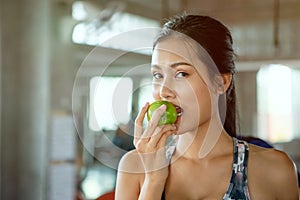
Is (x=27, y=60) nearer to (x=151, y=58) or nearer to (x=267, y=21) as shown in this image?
(x=267, y=21)

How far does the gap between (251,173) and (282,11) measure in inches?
97.0

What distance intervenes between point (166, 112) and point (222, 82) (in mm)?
135

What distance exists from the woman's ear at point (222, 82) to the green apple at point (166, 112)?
10 cm

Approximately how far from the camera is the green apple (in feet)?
2.04

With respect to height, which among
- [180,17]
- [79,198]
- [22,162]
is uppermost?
[180,17]

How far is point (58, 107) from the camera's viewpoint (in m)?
2.63

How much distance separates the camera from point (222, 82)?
71cm

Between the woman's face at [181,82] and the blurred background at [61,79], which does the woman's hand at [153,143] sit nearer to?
the woman's face at [181,82]

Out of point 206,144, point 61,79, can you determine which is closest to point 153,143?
point 206,144

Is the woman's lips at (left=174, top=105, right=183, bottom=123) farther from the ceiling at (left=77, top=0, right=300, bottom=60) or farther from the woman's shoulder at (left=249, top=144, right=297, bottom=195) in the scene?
the ceiling at (left=77, top=0, right=300, bottom=60)

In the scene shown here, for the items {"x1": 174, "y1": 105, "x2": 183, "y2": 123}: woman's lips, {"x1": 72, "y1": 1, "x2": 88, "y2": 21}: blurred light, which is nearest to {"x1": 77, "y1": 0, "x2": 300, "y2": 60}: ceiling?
{"x1": 72, "y1": 1, "x2": 88, "y2": 21}: blurred light

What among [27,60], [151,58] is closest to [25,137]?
[27,60]

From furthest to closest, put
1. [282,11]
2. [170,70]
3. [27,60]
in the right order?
[282,11], [27,60], [170,70]

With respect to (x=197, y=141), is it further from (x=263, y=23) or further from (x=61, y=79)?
(x=263, y=23)
